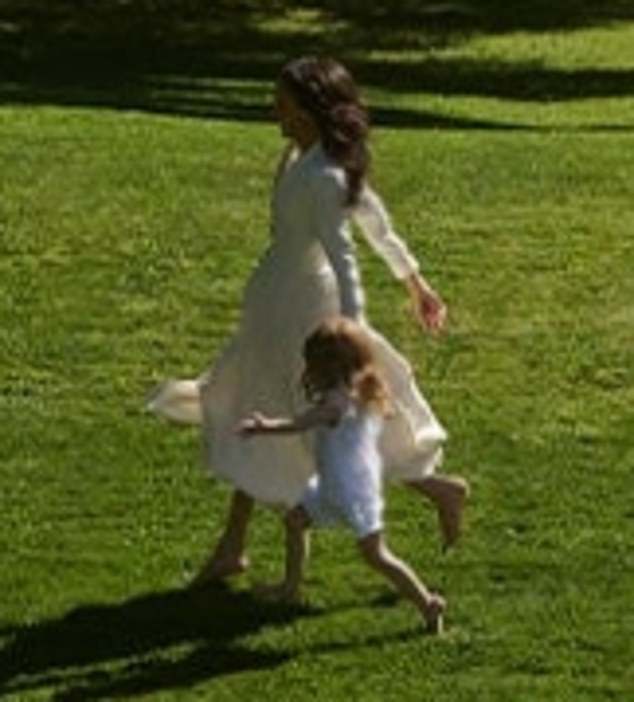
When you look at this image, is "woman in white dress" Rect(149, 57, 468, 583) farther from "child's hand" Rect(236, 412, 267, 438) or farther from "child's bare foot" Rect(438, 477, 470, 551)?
"child's hand" Rect(236, 412, 267, 438)

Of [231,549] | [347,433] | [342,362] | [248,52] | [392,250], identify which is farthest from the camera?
[248,52]

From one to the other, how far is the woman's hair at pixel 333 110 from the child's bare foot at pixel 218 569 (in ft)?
4.26

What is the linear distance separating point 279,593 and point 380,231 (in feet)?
3.93

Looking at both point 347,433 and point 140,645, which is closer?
point 347,433

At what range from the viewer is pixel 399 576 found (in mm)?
7840

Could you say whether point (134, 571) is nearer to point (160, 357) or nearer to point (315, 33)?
point (160, 357)

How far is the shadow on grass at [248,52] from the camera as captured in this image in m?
24.3

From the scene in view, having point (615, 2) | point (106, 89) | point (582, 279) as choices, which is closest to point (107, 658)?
point (582, 279)

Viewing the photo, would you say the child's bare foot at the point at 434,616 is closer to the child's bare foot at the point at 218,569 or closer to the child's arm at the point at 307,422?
the child's arm at the point at 307,422

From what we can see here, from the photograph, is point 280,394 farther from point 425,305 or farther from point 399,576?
point 399,576

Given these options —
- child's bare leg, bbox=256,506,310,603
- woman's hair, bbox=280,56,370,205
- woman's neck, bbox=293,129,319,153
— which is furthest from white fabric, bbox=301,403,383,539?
woman's neck, bbox=293,129,319,153

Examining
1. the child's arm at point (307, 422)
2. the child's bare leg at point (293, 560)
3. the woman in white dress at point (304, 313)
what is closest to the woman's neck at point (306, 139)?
the woman in white dress at point (304, 313)

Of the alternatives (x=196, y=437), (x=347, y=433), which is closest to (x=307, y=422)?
A: (x=347, y=433)

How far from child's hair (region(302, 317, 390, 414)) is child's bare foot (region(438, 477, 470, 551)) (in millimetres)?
585
